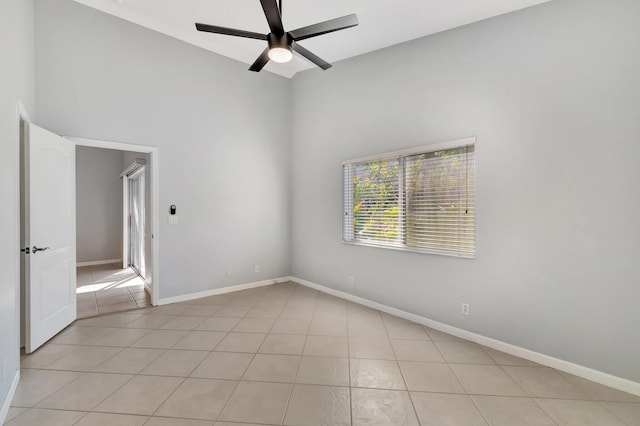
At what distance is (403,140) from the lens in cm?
346

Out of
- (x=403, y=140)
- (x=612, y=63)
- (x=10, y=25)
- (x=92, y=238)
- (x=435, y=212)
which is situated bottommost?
(x=92, y=238)

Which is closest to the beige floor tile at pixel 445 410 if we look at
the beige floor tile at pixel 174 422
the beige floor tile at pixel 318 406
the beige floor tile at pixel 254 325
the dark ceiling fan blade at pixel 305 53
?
the beige floor tile at pixel 318 406

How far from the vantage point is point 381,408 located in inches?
74.7

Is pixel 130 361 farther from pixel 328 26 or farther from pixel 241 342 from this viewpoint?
pixel 328 26

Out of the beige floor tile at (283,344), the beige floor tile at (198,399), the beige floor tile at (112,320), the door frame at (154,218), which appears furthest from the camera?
the door frame at (154,218)

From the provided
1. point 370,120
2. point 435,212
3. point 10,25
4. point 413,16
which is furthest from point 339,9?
point 10,25

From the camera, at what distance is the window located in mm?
2951

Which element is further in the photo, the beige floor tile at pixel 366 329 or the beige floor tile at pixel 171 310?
the beige floor tile at pixel 171 310

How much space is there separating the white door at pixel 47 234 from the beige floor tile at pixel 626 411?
4.77m

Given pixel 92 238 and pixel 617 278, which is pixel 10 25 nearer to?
pixel 617 278

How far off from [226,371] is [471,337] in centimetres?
243

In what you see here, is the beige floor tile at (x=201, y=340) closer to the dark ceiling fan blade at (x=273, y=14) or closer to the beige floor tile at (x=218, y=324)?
the beige floor tile at (x=218, y=324)

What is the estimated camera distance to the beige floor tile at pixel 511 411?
178cm

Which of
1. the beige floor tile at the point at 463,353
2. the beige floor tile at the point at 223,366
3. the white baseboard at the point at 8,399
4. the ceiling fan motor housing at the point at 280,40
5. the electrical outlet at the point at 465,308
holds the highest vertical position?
the ceiling fan motor housing at the point at 280,40
